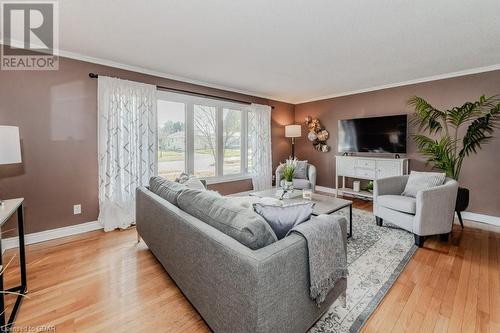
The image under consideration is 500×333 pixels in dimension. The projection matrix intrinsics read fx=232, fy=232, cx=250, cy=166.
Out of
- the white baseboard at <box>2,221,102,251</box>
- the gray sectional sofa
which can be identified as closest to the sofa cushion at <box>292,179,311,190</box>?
the gray sectional sofa

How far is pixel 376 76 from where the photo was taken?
12.9ft

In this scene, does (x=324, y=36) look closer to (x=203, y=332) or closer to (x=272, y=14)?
(x=272, y=14)

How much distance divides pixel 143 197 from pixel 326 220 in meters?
1.92

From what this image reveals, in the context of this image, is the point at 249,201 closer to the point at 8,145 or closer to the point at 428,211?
the point at 428,211

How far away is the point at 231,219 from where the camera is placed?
140cm

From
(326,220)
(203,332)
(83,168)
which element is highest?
(83,168)

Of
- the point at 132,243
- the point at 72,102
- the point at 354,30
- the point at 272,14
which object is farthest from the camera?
the point at 72,102

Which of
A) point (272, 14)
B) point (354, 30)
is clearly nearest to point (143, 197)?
point (272, 14)

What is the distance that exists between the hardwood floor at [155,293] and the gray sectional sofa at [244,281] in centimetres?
34

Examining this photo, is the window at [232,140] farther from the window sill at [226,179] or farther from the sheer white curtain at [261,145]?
the sheer white curtain at [261,145]

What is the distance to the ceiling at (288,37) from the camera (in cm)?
199

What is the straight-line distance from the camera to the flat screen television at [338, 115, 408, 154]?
168 inches

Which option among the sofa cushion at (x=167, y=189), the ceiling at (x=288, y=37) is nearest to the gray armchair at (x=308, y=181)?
the ceiling at (x=288, y=37)

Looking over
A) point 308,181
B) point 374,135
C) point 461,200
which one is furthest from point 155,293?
point 374,135
